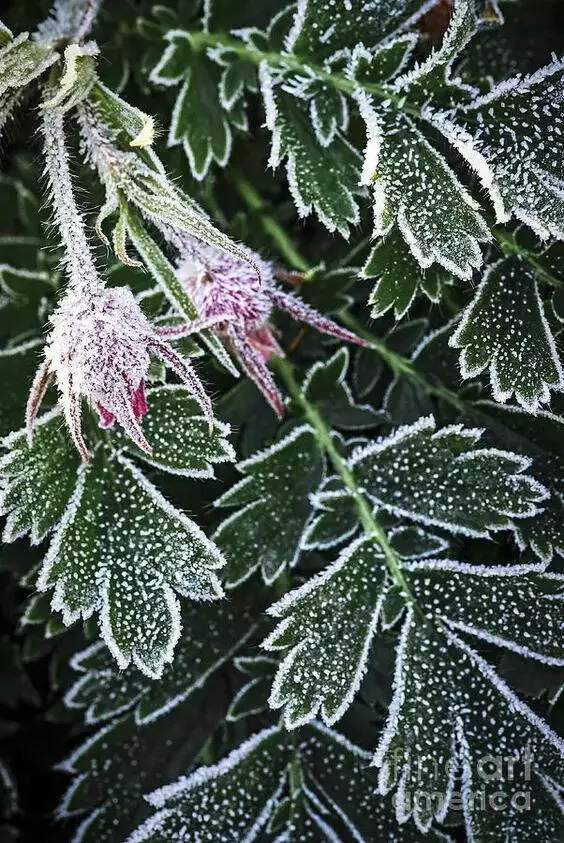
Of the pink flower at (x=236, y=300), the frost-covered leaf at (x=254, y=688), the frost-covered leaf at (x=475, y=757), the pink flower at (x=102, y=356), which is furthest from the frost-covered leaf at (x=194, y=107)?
the frost-covered leaf at (x=475, y=757)

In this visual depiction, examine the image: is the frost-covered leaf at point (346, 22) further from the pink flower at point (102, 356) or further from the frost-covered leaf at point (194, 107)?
the pink flower at point (102, 356)

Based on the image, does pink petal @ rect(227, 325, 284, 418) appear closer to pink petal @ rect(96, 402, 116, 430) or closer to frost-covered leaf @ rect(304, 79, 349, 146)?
pink petal @ rect(96, 402, 116, 430)

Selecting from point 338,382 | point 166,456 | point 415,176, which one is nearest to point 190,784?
point 166,456

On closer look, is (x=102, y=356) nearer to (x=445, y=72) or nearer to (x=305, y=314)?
(x=305, y=314)

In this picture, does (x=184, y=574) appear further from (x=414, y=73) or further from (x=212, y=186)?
(x=212, y=186)

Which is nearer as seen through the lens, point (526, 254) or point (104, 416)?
point (104, 416)

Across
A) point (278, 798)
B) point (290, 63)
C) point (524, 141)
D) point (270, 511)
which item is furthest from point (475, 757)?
point (290, 63)

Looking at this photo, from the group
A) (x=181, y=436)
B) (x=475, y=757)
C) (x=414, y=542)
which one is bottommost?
(x=475, y=757)
